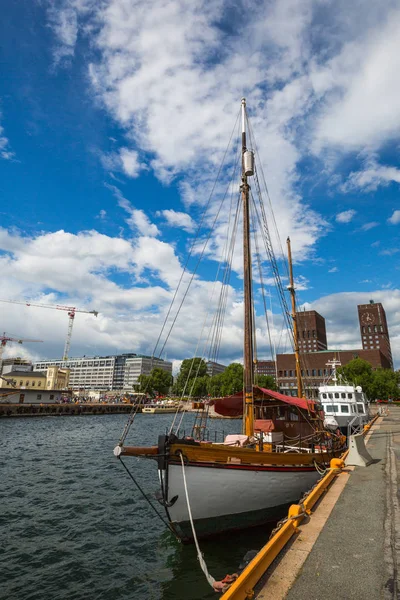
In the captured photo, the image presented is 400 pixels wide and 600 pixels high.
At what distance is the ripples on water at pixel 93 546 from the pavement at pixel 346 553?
3.60 m

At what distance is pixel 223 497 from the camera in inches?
421

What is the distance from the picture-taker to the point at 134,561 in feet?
33.7

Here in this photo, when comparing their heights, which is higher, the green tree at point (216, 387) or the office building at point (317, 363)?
the office building at point (317, 363)

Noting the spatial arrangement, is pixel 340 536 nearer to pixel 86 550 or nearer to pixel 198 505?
pixel 198 505

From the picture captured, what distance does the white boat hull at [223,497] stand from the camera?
10.2m

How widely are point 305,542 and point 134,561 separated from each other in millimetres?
6291

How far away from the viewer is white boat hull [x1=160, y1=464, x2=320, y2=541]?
33.6 ft

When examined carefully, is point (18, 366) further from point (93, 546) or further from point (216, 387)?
point (93, 546)

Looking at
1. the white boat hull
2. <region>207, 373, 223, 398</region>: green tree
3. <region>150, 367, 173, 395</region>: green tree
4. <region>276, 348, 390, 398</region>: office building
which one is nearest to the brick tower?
<region>276, 348, 390, 398</region>: office building

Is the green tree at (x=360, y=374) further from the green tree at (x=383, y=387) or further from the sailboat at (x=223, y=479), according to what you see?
the sailboat at (x=223, y=479)

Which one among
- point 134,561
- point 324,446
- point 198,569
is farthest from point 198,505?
point 324,446

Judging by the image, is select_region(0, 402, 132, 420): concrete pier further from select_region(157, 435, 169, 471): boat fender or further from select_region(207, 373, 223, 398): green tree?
select_region(157, 435, 169, 471): boat fender

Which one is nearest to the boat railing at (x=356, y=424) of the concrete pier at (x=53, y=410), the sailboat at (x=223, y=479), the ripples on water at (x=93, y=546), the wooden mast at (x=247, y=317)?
the sailboat at (x=223, y=479)

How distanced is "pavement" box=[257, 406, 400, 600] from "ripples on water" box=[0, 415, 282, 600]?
3602mm
